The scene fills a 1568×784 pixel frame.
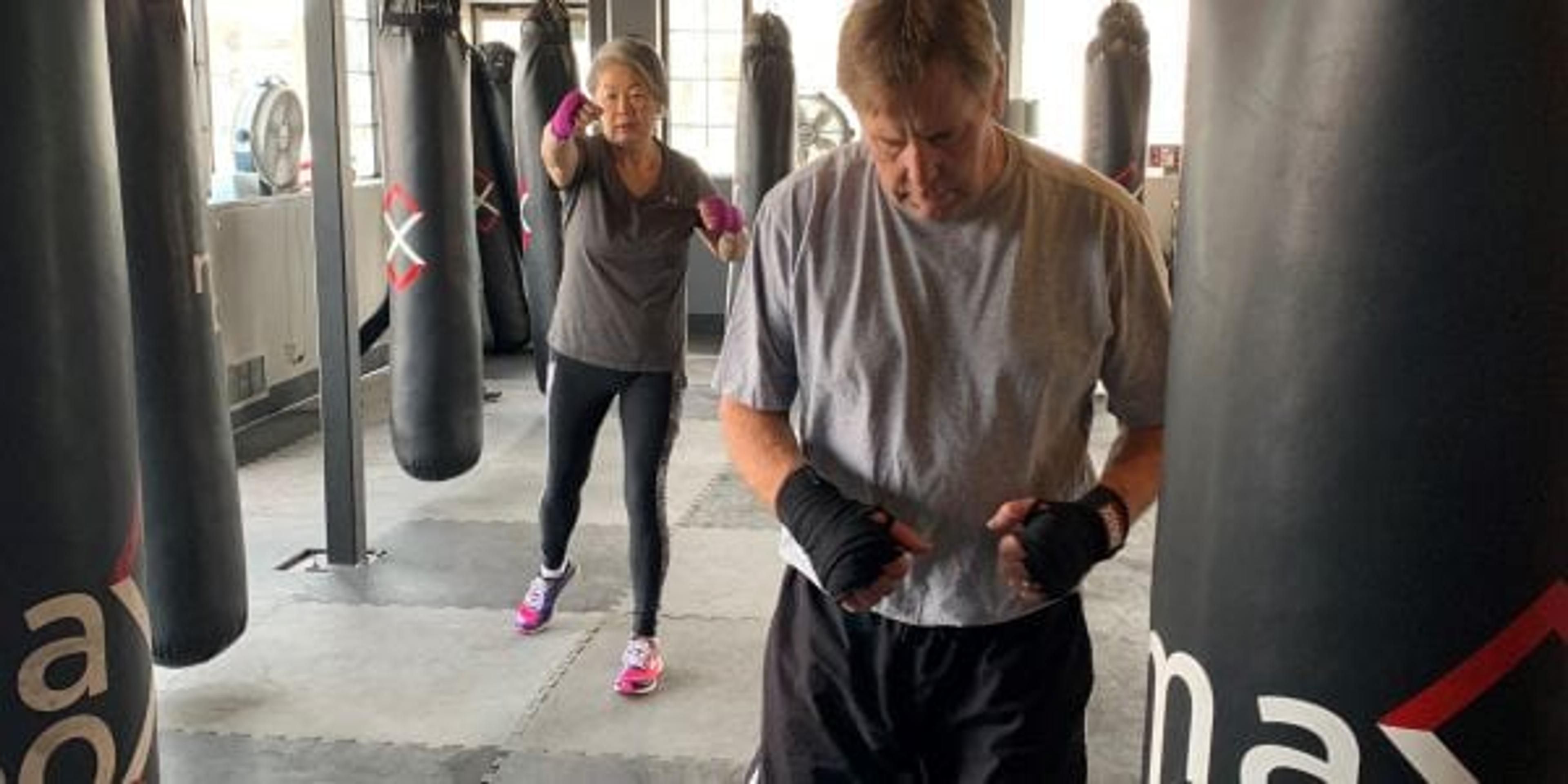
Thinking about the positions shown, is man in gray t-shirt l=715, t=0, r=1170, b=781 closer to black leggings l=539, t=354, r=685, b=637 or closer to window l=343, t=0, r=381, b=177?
black leggings l=539, t=354, r=685, b=637

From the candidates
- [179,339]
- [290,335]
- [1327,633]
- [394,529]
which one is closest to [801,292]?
[1327,633]

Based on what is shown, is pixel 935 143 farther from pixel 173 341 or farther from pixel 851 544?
pixel 173 341

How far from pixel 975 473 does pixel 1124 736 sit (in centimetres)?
187

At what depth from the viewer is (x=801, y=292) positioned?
156cm

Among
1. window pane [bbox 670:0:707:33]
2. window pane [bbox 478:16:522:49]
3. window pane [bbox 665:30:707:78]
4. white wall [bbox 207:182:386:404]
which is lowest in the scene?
white wall [bbox 207:182:386:404]

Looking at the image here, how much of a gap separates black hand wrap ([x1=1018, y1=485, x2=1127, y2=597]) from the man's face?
1.04 ft

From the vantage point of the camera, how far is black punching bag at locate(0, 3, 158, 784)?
36.2 inches

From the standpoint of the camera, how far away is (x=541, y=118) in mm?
4906

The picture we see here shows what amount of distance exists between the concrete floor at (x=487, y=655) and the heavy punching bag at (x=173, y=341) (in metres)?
0.31

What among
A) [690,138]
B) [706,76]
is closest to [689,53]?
[706,76]

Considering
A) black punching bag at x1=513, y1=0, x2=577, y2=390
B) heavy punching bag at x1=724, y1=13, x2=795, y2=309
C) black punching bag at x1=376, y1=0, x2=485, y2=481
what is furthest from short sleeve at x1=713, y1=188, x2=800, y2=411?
heavy punching bag at x1=724, y1=13, x2=795, y2=309

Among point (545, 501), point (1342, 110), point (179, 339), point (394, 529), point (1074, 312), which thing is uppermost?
point (1342, 110)

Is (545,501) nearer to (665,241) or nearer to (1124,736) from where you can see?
(665,241)

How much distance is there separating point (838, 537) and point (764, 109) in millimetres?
4219
